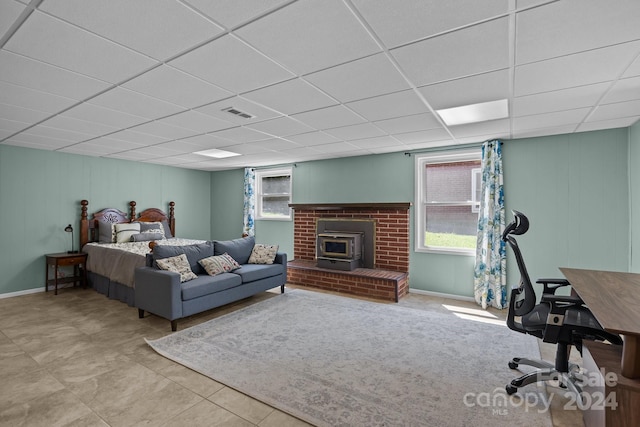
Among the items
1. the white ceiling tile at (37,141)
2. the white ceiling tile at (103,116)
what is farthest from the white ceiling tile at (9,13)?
the white ceiling tile at (37,141)

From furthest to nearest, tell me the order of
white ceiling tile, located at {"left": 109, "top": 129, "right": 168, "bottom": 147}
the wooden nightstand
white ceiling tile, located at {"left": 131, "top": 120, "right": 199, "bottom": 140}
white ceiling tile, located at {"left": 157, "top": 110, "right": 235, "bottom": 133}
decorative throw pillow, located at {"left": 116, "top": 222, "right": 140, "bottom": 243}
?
decorative throw pillow, located at {"left": 116, "top": 222, "right": 140, "bottom": 243} → the wooden nightstand → white ceiling tile, located at {"left": 109, "top": 129, "right": 168, "bottom": 147} → white ceiling tile, located at {"left": 131, "top": 120, "right": 199, "bottom": 140} → white ceiling tile, located at {"left": 157, "top": 110, "right": 235, "bottom": 133}


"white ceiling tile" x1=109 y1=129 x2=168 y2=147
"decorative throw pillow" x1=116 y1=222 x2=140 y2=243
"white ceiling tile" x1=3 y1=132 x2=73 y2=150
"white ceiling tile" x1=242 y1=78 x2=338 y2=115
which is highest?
"white ceiling tile" x1=242 y1=78 x2=338 y2=115

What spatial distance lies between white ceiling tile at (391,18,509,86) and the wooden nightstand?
5.83m

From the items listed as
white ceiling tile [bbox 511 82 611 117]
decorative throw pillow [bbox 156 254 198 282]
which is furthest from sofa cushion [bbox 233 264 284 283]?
white ceiling tile [bbox 511 82 611 117]

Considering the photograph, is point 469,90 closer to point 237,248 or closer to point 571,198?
point 571,198

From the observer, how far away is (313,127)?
373 centimetres

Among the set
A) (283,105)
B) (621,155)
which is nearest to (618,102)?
(621,155)

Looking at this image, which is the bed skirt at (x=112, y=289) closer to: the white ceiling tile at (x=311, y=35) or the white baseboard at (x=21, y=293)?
the white baseboard at (x=21, y=293)

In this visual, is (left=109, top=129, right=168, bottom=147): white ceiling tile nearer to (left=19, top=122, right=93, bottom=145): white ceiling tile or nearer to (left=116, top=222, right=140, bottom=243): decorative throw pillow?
(left=19, top=122, right=93, bottom=145): white ceiling tile

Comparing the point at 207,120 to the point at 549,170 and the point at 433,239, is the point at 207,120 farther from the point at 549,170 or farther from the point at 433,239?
the point at 549,170

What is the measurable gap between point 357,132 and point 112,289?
14.5 feet

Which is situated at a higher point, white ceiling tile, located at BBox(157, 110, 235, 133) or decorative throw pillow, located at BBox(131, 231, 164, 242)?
white ceiling tile, located at BBox(157, 110, 235, 133)

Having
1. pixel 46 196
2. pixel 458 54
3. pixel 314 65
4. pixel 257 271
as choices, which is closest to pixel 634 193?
pixel 458 54

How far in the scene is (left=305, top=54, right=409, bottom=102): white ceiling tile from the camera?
7.01ft
